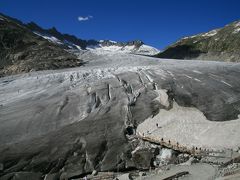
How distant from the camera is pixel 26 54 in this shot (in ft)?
200

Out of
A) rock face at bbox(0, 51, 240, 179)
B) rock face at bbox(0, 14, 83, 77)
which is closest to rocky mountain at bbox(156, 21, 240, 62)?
rock face at bbox(0, 14, 83, 77)

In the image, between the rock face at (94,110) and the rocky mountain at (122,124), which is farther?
the rock face at (94,110)

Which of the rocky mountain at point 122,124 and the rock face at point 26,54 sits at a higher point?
the rock face at point 26,54

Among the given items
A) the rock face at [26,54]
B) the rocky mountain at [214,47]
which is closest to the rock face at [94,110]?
the rock face at [26,54]

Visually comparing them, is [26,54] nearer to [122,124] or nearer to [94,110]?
[94,110]

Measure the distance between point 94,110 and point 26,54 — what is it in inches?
1283

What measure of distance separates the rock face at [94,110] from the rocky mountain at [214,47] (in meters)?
78.4

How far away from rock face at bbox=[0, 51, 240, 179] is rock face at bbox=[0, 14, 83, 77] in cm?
1095

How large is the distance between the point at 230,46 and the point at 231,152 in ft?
333

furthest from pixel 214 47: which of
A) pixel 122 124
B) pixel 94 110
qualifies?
pixel 122 124

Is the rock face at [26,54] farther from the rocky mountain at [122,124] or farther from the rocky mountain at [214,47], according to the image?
the rocky mountain at [214,47]

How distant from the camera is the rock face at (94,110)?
27219mm

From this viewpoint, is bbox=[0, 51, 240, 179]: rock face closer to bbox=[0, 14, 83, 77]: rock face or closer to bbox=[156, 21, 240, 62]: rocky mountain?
bbox=[0, 14, 83, 77]: rock face

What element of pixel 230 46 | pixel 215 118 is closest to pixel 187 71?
pixel 215 118
